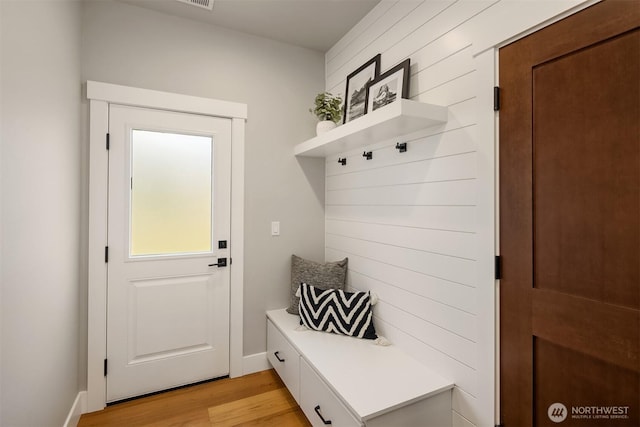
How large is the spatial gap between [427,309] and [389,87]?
135 centimetres

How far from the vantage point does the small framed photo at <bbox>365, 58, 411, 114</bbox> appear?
1.86 meters

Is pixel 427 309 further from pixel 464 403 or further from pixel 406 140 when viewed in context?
pixel 406 140

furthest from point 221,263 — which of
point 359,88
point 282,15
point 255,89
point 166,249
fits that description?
point 282,15

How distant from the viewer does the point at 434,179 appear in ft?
5.58

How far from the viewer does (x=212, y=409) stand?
2.09m

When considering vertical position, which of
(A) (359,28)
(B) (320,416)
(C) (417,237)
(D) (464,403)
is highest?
(A) (359,28)

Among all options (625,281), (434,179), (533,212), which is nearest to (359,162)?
(434,179)

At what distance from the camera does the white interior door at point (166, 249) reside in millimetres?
2164

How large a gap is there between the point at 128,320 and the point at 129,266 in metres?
0.38

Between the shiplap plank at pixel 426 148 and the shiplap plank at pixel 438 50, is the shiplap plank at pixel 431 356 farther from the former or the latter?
the shiplap plank at pixel 438 50

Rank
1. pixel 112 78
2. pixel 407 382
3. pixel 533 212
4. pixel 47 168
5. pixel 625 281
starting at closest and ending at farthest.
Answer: pixel 625 281 < pixel 533 212 < pixel 47 168 < pixel 407 382 < pixel 112 78

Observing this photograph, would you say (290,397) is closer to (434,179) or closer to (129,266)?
(129,266)

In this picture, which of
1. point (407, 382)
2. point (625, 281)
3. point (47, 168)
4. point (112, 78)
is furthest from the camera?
point (112, 78)

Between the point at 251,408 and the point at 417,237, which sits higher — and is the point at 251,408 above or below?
below
